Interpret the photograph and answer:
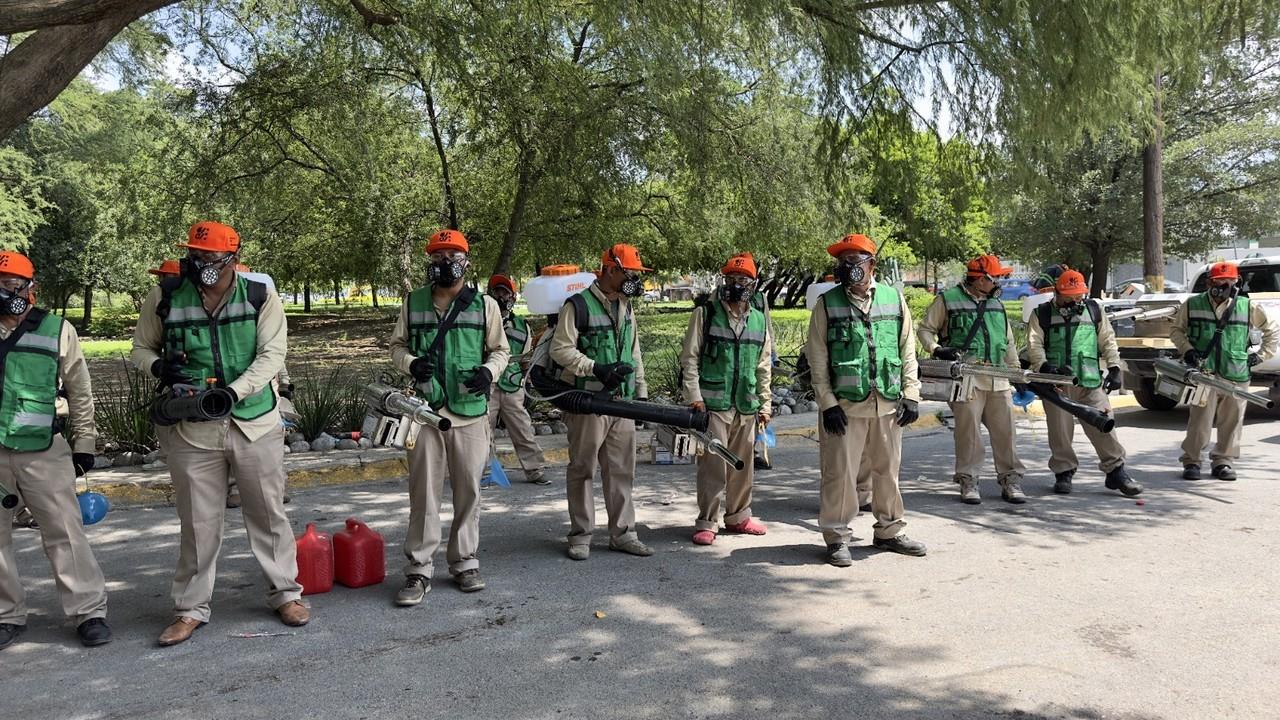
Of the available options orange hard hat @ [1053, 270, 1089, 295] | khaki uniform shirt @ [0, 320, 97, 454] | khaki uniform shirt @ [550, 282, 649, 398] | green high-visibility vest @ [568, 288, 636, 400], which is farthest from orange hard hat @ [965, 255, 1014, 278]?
khaki uniform shirt @ [0, 320, 97, 454]

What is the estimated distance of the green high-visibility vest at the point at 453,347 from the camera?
17.9ft

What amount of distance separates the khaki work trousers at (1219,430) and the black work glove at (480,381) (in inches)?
255

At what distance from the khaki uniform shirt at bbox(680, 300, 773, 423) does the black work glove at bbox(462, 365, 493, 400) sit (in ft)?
5.04

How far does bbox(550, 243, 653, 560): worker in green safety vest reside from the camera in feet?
20.5

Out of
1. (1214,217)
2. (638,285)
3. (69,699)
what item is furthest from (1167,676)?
(1214,217)

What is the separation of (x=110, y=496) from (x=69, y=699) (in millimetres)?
4212

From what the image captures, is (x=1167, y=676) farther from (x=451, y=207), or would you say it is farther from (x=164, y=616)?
(x=451, y=207)

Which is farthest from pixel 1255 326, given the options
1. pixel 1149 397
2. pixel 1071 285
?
pixel 1149 397

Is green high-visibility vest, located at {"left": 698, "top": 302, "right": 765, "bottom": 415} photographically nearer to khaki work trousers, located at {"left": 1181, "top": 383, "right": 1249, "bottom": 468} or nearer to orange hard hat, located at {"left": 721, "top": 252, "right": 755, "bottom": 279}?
orange hard hat, located at {"left": 721, "top": 252, "right": 755, "bottom": 279}

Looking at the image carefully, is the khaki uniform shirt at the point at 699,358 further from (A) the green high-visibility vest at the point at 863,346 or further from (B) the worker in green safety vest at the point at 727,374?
(A) the green high-visibility vest at the point at 863,346

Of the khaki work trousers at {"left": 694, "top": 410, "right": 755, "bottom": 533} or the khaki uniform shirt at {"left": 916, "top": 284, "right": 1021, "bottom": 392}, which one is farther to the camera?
the khaki uniform shirt at {"left": 916, "top": 284, "right": 1021, "bottom": 392}

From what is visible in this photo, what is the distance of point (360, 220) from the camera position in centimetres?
1616

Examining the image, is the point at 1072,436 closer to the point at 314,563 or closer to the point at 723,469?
the point at 723,469

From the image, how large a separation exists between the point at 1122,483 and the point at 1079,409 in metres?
0.79
